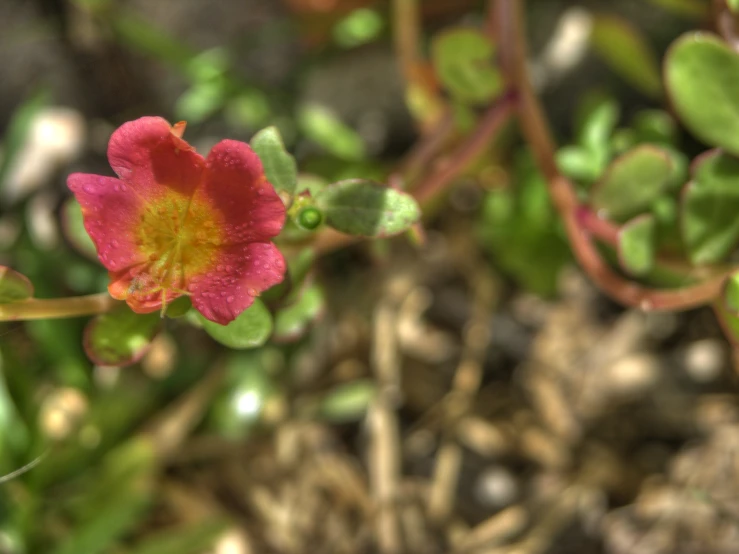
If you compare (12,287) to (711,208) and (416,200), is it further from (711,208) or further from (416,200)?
(711,208)

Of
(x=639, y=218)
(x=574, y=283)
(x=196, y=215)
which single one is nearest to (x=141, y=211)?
(x=196, y=215)

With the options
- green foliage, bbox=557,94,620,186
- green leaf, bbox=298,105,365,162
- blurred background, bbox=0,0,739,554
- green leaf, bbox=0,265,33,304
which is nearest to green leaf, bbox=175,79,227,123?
blurred background, bbox=0,0,739,554

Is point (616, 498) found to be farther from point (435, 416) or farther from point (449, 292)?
point (449, 292)

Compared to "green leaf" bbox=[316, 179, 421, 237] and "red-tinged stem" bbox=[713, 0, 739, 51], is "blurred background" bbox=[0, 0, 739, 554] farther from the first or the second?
"green leaf" bbox=[316, 179, 421, 237]

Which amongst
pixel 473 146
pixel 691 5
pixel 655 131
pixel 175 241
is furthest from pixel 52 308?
pixel 691 5

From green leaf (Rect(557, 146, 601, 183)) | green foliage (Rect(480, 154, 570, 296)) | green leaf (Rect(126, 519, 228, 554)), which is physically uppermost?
green leaf (Rect(557, 146, 601, 183))

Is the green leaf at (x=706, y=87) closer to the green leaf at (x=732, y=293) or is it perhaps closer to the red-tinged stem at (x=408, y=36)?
the green leaf at (x=732, y=293)

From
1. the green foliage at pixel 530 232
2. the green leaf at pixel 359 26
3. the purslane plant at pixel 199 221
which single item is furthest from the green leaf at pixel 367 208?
the green leaf at pixel 359 26
